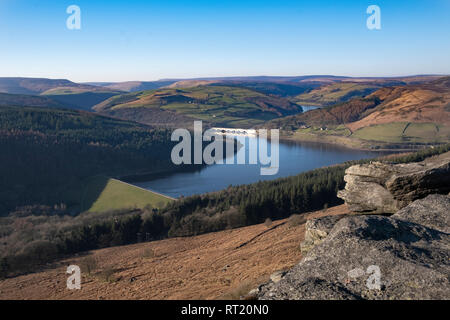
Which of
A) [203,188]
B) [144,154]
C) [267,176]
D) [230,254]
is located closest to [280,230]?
[230,254]

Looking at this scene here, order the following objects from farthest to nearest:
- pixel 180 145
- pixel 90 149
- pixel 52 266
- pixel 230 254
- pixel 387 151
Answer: pixel 180 145 < pixel 387 151 < pixel 90 149 < pixel 52 266 < pixel 230 254

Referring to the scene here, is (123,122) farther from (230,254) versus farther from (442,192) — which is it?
(442,192)

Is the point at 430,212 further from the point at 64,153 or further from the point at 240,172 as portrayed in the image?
the point at 64,153

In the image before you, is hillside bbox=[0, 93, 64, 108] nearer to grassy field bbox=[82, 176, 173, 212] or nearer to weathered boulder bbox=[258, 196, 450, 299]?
grassy field bbox=[82, 176, 173, 212]

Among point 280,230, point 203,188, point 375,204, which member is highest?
point 375,204

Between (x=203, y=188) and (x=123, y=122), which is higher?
(x=123, y=122)

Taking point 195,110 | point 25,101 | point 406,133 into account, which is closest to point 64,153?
point 406,133

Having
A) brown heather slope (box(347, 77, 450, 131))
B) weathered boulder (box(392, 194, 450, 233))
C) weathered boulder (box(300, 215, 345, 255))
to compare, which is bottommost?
weathered boulder (box(300, 215, 345, 255))

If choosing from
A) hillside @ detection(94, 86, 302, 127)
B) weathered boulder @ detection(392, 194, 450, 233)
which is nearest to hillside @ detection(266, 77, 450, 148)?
hillside @ detection(94, 86, 302, 127)
